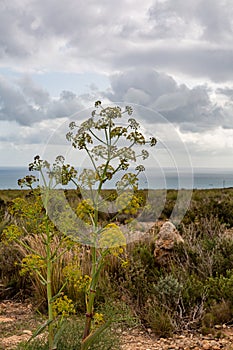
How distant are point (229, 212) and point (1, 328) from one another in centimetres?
708

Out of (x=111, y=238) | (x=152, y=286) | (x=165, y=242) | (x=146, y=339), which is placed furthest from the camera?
(x=165, y=242)

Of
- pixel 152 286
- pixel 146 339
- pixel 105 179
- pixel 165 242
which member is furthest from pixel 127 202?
pixel 165 242

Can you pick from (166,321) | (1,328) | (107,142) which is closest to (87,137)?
(107,142)

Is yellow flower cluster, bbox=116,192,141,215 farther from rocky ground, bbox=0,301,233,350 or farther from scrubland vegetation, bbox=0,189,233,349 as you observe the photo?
rocky ground, bbox=0,301,233,350

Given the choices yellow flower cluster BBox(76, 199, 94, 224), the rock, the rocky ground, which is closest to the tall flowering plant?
yellow flower cluster BBox(76, 199, 94, 224)

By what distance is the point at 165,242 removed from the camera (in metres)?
6.41

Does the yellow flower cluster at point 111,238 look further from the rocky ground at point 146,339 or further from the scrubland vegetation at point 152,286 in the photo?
the rocky ground at point 146,339

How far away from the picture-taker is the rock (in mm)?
6332

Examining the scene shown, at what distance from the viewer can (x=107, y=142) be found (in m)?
2.95

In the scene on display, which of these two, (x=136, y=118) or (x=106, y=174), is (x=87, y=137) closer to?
(x=106, y=174)

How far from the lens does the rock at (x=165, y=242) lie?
6.33 metres

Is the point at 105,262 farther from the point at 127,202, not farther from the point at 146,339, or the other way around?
the point at 146,339

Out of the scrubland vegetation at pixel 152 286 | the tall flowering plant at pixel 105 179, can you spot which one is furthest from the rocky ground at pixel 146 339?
the tall flowering plant at pixel 105 179

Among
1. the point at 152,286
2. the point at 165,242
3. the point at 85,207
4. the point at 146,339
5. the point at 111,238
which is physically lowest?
the point at 146,339
